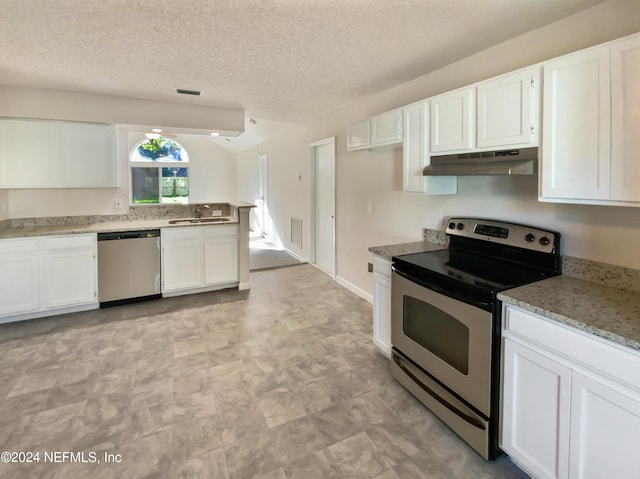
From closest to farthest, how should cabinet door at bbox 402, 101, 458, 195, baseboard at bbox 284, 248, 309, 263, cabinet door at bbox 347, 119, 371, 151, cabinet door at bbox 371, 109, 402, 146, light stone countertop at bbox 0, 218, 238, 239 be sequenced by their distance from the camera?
cabinet door at bbox 402, 101, 458, 195, cabinet door at bbox 371, 109, 402, 146, cabinet door at bbox 347, 119, 371, 151, light stone countertop at bbox 0, 218, 238, 239, baseboard at bbox 284, 248, 309, 263

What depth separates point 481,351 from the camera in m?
1.73

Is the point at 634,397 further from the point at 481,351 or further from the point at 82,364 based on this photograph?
the point at 82,364

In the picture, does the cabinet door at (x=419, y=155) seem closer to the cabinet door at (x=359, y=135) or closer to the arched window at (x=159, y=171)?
the cabinet door at (x=359, y=135)

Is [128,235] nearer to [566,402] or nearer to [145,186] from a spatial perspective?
[566,402]

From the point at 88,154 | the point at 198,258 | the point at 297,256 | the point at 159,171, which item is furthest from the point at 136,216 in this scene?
the point at 159,171

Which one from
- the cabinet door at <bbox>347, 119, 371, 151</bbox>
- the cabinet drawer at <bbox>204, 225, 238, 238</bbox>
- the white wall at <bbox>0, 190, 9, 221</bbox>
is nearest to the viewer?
the cabinet door at <bbox>347, 119, 371, 151</bbox>

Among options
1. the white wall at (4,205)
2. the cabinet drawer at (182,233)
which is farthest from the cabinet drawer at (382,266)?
the white wall at (4,205)

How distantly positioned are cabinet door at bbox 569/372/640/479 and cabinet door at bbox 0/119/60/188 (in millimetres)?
4839

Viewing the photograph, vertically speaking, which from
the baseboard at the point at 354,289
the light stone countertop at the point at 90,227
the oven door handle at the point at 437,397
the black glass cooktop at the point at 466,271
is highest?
the light stone countertop at the point at 90,227

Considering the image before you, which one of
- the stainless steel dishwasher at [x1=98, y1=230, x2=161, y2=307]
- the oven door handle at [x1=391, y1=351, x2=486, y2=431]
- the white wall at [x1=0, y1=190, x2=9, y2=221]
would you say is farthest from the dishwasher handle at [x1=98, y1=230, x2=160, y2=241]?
the oven door handle at [x1=391, y1=351, x2=486, y2=431]

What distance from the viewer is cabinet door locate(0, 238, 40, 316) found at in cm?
334

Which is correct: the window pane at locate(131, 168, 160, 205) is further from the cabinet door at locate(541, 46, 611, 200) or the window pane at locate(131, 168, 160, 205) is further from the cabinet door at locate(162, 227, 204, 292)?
the cabinet door at locate(541, 46, 611, 200)

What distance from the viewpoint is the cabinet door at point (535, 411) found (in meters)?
1.44

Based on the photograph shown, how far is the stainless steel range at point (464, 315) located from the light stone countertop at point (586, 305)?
0.31 ft
